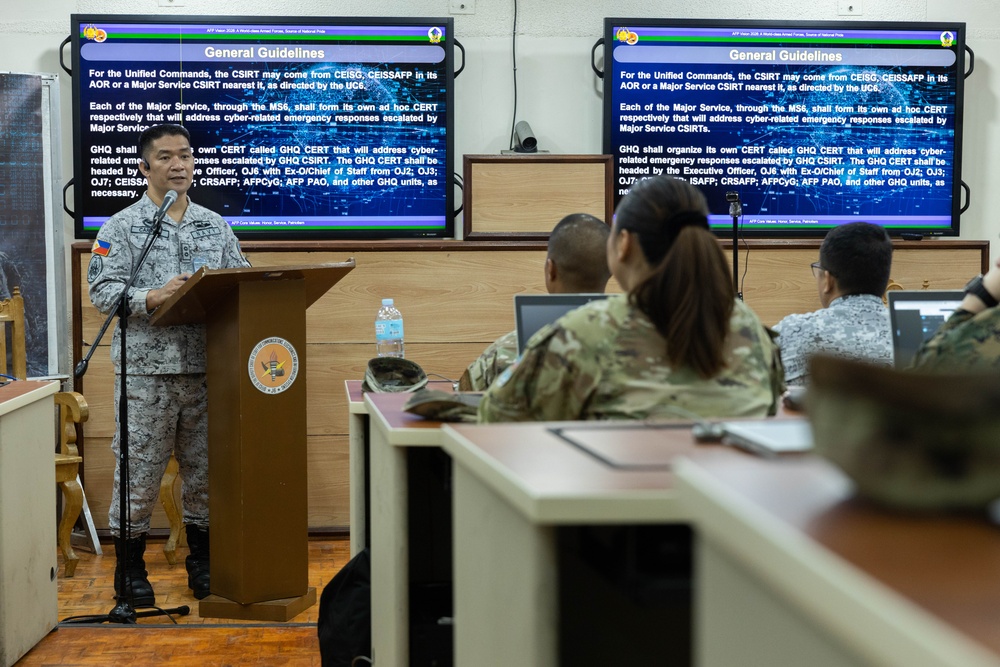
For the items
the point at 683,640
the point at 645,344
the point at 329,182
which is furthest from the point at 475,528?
the point at 329,182

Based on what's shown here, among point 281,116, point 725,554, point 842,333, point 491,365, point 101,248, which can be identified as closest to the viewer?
point 725,554

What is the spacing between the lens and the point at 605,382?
1.64m

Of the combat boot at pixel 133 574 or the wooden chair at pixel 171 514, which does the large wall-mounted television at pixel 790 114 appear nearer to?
the wooden chair at pixel 171 514

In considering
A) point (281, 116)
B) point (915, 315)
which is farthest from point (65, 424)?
point (915, 315)

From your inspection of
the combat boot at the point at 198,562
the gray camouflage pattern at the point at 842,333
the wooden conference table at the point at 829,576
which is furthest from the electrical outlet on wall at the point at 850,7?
the wooden conference table at the point at 829,576

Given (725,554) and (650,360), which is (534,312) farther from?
(725,554)

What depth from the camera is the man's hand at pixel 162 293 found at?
3.56m

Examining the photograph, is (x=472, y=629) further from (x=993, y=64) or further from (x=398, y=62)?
(x=993, y=64)

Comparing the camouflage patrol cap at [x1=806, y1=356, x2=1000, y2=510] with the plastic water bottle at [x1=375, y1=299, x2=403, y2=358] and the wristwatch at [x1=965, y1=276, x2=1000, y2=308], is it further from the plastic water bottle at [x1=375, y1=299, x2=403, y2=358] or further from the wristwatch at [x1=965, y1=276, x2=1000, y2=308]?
the plastic water bottle at [x1=375, y1=299, x2=403, y2=358]

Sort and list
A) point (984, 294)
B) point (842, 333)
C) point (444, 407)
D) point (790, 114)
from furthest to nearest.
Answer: point (790, 114) < point (842, 333) < point (444, 407) < point (984, 294)

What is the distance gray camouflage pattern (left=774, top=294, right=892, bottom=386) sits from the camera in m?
3.03

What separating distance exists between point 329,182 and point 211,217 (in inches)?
37.1

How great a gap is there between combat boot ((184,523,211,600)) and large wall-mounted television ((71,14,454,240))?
Answer: 4.86 feet

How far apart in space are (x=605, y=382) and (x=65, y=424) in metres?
3.34
